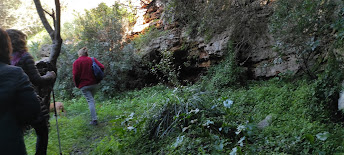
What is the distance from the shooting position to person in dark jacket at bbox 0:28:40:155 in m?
1.84

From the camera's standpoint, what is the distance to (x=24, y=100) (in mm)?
1999

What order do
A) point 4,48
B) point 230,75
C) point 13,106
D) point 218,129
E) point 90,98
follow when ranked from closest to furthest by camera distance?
point 13,106 < point 4,48 < point 218,129 < point 90,98 < point 230,75

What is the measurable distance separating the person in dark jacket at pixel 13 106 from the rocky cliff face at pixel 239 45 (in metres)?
5.52

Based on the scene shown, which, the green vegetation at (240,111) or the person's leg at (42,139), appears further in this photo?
the green vegetation at (240,111)

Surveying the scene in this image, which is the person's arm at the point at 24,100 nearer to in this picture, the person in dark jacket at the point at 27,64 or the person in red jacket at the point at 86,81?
the person in dark jacket at the point at 27,64

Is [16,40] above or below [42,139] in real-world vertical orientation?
above

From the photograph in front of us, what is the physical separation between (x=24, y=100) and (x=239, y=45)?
7.40 m

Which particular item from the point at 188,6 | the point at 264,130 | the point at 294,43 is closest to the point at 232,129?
the point at 264,130

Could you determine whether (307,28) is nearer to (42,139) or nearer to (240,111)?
(240,111)

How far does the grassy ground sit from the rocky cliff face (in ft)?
3.98

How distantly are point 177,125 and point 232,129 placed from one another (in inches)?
37.9

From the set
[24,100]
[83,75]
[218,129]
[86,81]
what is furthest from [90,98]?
[24,100]

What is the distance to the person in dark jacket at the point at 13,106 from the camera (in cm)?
184

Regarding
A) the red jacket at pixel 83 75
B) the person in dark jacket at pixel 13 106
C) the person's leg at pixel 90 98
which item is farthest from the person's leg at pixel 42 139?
the red jacket at pixel 83 75
